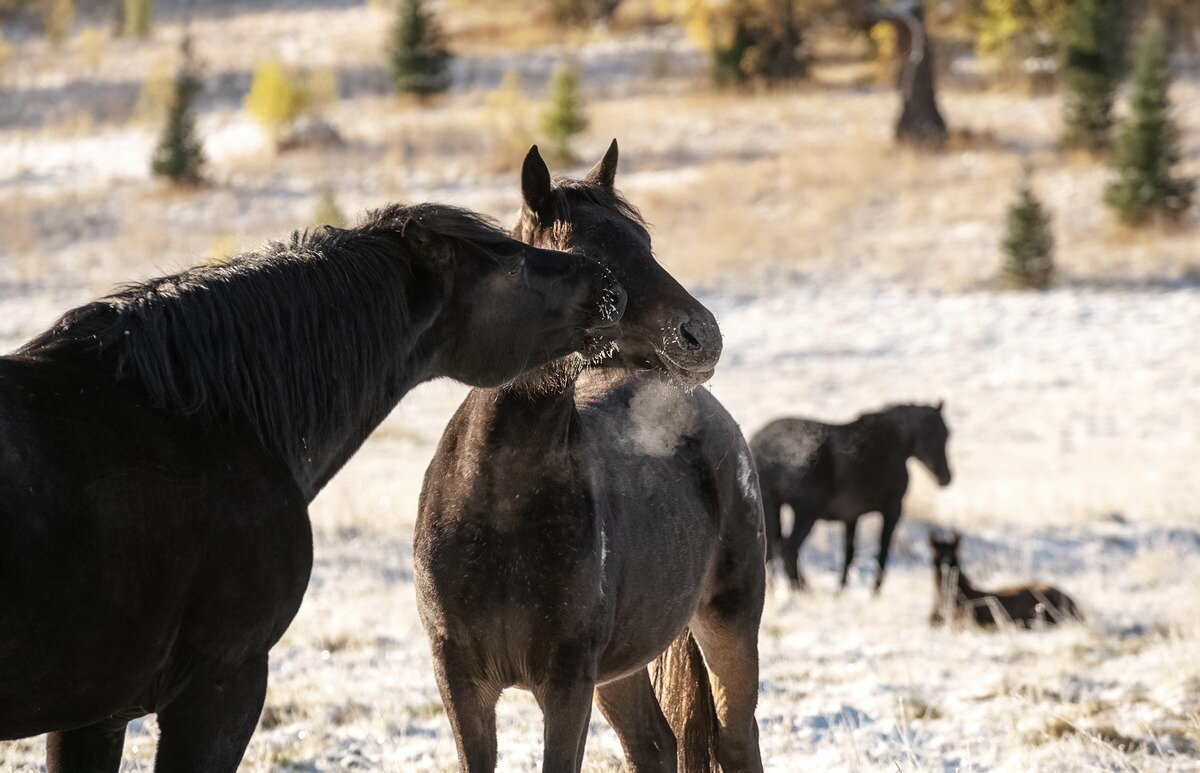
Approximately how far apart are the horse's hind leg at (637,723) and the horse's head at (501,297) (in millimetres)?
1401

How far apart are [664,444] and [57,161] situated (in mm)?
34560

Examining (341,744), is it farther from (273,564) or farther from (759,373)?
(759,373)

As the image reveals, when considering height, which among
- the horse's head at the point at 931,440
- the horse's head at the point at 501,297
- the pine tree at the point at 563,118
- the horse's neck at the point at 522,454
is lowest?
the pine tree at the point at 563,118

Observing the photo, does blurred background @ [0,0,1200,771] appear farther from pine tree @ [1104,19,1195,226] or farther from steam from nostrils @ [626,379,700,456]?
steam from nostrils @ [626,379,700,456]

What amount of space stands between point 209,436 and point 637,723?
2.02 m

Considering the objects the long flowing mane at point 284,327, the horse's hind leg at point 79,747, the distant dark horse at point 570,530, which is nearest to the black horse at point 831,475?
the distant dark horse at point 570,530

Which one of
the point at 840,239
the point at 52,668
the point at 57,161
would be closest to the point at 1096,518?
the point at 52,668

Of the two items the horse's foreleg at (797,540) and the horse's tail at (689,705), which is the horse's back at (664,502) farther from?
the horse's foreleg at (797,540)

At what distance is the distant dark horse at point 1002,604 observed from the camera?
793 centimetres

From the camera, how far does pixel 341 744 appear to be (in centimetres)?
512

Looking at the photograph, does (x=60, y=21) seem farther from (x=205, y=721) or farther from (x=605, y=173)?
(x=205, y=721)

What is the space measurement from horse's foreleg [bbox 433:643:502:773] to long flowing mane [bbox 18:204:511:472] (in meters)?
0.79

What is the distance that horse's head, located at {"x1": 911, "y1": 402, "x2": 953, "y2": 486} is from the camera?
10797mm

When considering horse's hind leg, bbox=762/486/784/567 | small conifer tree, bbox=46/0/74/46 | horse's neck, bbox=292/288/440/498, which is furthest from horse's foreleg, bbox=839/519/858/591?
small conifer tree, bbox=46/0/74/46
